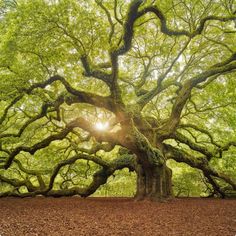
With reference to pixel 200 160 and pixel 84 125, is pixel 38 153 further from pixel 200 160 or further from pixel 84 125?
pixel 200 160

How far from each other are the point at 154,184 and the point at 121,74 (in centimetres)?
676

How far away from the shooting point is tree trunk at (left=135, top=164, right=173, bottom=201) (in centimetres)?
1272

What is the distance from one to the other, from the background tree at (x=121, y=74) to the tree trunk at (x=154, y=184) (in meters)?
0.05

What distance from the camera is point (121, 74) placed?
16.4 metres

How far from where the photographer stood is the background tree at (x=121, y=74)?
1006cm

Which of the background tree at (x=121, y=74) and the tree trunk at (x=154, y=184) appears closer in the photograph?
the background tree at (x=121, y=74)

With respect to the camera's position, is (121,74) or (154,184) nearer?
(154,184)

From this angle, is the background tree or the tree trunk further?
the tree trunk

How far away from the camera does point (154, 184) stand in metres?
12.8

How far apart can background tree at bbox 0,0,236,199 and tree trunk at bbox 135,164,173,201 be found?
47 millimetres

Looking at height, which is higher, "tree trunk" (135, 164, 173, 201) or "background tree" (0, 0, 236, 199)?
"background tree" (0, 0, 236, 199)

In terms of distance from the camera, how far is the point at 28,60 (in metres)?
11.4

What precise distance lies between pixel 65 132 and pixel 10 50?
17.0 ft

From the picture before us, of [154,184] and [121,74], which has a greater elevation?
[121,74]
